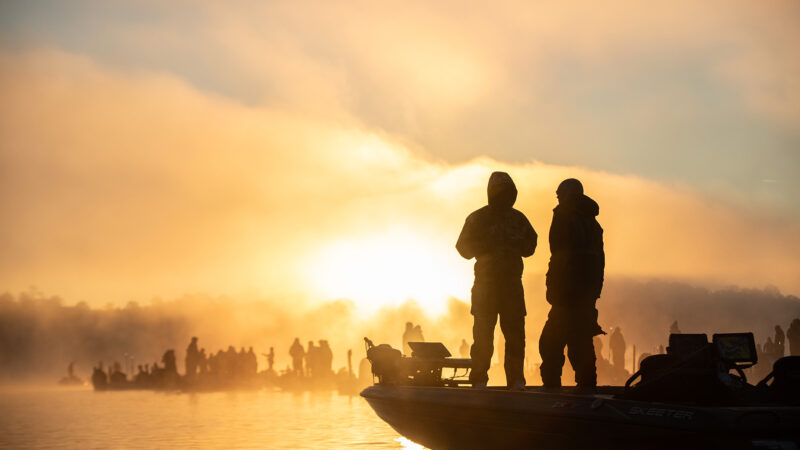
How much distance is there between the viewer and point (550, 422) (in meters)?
12.5

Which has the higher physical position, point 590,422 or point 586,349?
point 586,349

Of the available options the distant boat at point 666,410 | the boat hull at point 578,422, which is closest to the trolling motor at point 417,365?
the boat hull at point 578,422

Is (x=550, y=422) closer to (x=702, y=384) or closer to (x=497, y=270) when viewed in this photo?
(x=702, y=384)

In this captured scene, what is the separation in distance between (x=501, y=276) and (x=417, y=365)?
13.3ft

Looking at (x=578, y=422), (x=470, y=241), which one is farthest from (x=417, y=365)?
(x=578, y=422)

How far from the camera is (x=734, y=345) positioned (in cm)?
1207

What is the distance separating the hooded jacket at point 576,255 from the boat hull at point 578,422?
2.13 m

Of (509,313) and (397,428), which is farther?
(397,428)

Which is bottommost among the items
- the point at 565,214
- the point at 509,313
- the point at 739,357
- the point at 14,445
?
the point at 14,445

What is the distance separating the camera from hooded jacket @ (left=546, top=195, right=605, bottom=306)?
14.3 meters

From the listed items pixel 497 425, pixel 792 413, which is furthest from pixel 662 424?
pixel 497 425

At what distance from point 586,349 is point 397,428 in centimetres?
562

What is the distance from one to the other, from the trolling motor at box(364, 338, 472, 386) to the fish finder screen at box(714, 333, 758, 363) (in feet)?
21.9

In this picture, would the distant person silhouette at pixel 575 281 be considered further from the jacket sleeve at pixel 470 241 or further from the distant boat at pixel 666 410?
the jacket sleeve at pixel 470 241
